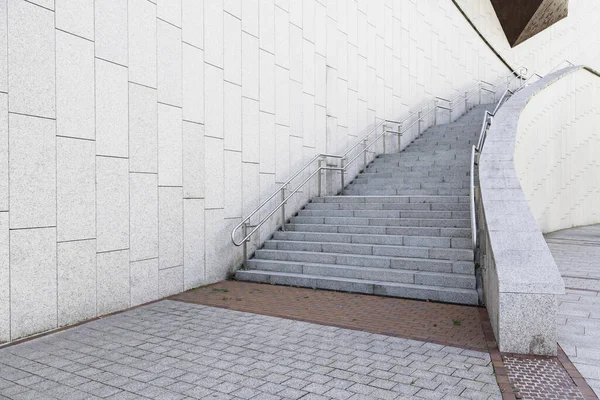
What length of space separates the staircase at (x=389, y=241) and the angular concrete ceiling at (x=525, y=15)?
13.6m

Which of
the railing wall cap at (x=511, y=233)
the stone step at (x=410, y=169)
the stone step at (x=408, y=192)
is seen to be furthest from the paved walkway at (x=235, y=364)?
the stone step at (x=410, y=169)

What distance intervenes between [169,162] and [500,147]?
5.48m

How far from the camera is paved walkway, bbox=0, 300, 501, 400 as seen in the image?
12.1 ft

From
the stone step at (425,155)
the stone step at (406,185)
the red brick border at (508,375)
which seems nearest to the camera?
the red brick border at (508,375)

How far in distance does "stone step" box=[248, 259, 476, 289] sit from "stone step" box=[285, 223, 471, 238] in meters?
1.08

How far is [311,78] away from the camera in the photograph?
10.8 meters

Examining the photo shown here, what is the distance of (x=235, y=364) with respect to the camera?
14.1 feet

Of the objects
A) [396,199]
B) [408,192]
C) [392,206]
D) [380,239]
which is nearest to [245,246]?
[380,239]

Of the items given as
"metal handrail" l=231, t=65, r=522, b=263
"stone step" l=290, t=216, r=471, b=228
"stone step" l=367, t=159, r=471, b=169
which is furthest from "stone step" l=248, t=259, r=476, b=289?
"stone step" l=367, t=159, r=471, b=169

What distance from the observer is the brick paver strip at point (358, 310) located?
522 cm

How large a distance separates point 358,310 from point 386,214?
338 centimetres

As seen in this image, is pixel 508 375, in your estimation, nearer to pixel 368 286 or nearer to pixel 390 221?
pixel 368 286

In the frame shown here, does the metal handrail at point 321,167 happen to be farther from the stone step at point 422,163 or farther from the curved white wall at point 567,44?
the curved white wall at point 567,44

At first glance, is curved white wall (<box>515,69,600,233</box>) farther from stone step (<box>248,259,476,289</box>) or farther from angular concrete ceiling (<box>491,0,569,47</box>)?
stone step (<box>248,259,476,289</box>)
